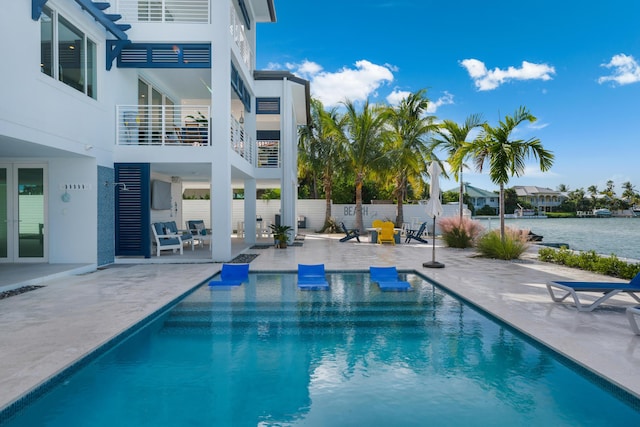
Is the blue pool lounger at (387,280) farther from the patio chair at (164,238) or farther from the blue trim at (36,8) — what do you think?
the blue trim at (36,8)

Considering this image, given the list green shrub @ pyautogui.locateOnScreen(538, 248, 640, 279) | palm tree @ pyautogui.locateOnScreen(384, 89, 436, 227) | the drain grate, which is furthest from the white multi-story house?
palm tree @ pyautogui.locateOnScreen(384, 89, 436, 227)

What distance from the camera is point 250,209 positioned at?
1702 centimetres

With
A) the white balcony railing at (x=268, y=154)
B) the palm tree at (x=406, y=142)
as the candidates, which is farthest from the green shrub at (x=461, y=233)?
the white balcony railing at (x=268, y=154)

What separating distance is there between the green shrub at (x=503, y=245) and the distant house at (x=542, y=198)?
7362 cm

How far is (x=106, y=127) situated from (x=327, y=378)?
9664 millimetres

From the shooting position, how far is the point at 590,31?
75.3 ft

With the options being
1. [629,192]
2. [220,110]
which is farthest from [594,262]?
[629,192]

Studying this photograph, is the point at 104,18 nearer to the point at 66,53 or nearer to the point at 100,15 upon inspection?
the point at 100,15

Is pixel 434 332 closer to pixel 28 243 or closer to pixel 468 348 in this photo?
pixel 468 348

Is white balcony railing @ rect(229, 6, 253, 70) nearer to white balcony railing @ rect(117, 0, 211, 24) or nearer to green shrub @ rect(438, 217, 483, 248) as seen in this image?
white balcony railing @ rect(117, 0, 211, 24)

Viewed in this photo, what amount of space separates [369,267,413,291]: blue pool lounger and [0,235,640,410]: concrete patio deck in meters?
0.82

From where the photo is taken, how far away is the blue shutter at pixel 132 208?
11.4 meters

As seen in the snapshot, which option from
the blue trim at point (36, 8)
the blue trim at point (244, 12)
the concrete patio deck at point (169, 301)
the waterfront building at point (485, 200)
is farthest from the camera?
the waterfront building at point (485, 200)

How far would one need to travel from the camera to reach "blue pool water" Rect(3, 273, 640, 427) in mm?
3506
